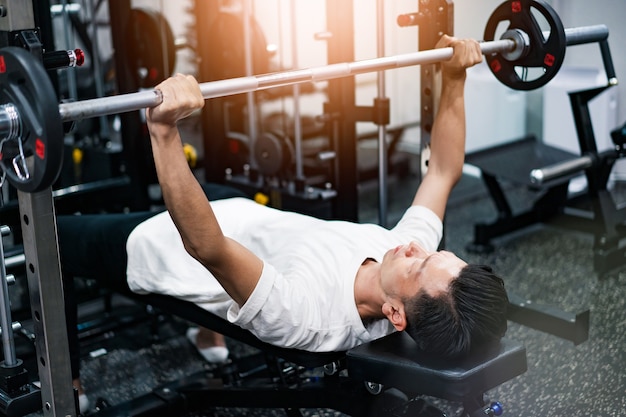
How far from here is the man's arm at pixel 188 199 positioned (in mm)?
1555

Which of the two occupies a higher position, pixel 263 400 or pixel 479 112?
pixel 479 112

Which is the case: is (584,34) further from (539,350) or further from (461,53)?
(539,350)

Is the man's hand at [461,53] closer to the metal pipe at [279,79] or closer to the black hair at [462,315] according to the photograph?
the metal pipe at [279,79]

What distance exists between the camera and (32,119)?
1359mm

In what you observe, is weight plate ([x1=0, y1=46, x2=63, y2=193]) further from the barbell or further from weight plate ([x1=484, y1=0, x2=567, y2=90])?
weight plate ([x1=484, y1=0, x2=567, y2=90])

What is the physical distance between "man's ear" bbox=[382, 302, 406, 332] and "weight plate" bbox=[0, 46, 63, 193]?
0.82m

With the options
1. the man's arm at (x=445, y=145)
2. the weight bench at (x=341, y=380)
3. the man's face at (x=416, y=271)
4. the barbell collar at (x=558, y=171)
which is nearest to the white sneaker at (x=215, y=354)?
the weight bench at (x=341, y=380)

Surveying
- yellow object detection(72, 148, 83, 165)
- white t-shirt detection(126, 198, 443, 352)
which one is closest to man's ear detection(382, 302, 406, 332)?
white t-shirt detection(126, 198, 443, 352)

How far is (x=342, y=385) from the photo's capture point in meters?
1.98

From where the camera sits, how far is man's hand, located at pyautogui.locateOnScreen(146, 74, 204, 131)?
154 cm

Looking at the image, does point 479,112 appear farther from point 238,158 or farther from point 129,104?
point 129,104

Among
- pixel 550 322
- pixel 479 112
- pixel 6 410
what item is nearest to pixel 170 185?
pixel 6 410

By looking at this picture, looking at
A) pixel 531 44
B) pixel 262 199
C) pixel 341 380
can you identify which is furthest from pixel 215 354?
pixel 531 44

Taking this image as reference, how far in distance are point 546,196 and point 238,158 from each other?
155 cm
